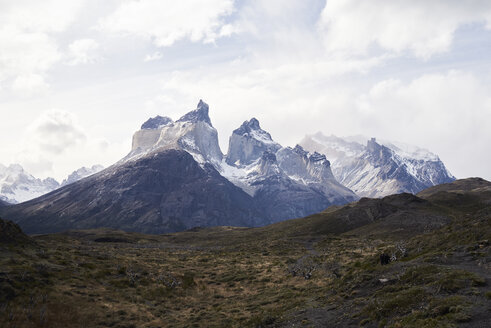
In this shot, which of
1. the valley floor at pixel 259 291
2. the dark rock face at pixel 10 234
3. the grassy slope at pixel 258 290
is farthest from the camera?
the dark rock face at pixel 10 234

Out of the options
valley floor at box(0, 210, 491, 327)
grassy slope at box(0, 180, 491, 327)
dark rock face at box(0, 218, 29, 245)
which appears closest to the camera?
valley floor at box(0, 210, 491, 327)

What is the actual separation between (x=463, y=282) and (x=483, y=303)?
13.8 ft

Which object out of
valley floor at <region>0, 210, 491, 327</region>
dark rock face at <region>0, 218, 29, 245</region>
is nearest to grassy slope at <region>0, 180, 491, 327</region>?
valley floor at <region>0, 210, 491, 327</region>

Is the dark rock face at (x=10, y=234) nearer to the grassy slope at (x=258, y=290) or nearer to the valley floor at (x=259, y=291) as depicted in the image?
the valley floor at (x=259, y=291)

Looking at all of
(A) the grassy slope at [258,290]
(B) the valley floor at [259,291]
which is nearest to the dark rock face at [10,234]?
(B) the valley floor at [259,291]

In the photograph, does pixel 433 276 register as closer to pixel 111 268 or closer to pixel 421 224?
pixel 111 268

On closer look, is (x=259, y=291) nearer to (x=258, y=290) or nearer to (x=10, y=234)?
(x=258, y=290)

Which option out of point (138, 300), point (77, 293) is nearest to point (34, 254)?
point (77, 293)

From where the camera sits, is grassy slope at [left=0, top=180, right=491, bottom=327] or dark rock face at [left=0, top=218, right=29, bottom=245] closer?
grassy slope at [left=0, top=180, right=491, bottom=327]

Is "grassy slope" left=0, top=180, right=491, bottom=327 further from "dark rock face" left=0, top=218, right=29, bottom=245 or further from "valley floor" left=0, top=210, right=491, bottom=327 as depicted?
"dark rock face" left=0, top=218, right=29, bottom=245

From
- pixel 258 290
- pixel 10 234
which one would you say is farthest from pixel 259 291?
pixel 10 234

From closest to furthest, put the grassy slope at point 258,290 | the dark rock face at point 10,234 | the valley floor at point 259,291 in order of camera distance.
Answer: the valley floor at point 259,291 < the grassy slope at point 258,290 < the dark rock face at point 10,234

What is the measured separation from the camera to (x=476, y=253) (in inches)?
1358

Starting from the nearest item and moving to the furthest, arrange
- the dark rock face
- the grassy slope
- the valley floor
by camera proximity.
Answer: the valley floor → the grassy slope → the dark rock face
